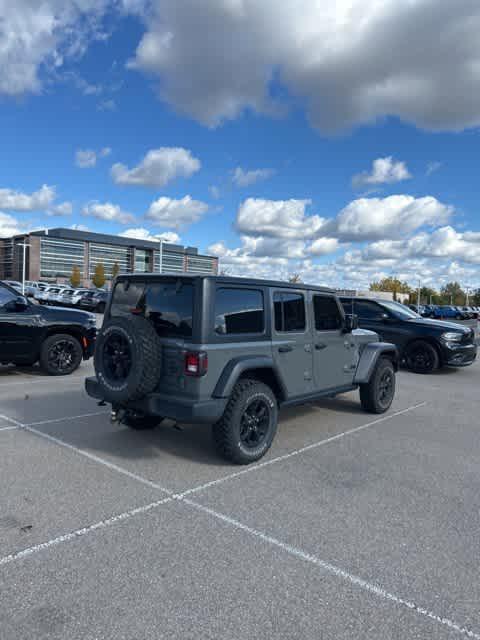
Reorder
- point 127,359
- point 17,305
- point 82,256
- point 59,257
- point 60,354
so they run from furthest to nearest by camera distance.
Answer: point 82,256 < point 59,257 < point 60,354 < point 17,305 < point 127,359

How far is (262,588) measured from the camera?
266 cm

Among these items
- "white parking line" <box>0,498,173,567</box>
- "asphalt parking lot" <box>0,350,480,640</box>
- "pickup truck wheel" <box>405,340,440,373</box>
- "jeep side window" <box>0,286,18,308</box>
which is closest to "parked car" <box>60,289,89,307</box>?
"jeep side window" <box>0,286,18,308</box>

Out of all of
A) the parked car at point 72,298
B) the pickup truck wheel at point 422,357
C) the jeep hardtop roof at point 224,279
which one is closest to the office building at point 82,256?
the parked car at point 72,298

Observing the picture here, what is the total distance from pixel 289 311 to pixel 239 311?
0.82m

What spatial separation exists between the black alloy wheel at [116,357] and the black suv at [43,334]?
4549 mm

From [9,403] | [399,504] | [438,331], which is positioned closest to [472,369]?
[438,331]

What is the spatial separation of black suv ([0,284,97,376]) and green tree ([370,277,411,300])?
11361 cm

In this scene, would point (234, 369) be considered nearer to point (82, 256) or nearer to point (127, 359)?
point (127, 359)

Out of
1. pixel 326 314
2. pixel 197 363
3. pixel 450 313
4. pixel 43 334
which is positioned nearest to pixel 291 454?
pixel 197 363

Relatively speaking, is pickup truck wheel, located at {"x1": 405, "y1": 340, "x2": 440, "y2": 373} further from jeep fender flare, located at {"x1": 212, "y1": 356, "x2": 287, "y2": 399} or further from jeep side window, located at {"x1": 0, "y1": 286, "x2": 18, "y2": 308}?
jeep side window, located at {"x1": 0, "y1": 286, "x2": 18, "y2": 308}

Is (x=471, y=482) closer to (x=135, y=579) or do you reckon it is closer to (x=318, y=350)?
(x=318, y=350)

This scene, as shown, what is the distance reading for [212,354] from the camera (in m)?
4.27

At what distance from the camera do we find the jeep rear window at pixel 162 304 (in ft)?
14.5

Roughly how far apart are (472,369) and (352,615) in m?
11.2
